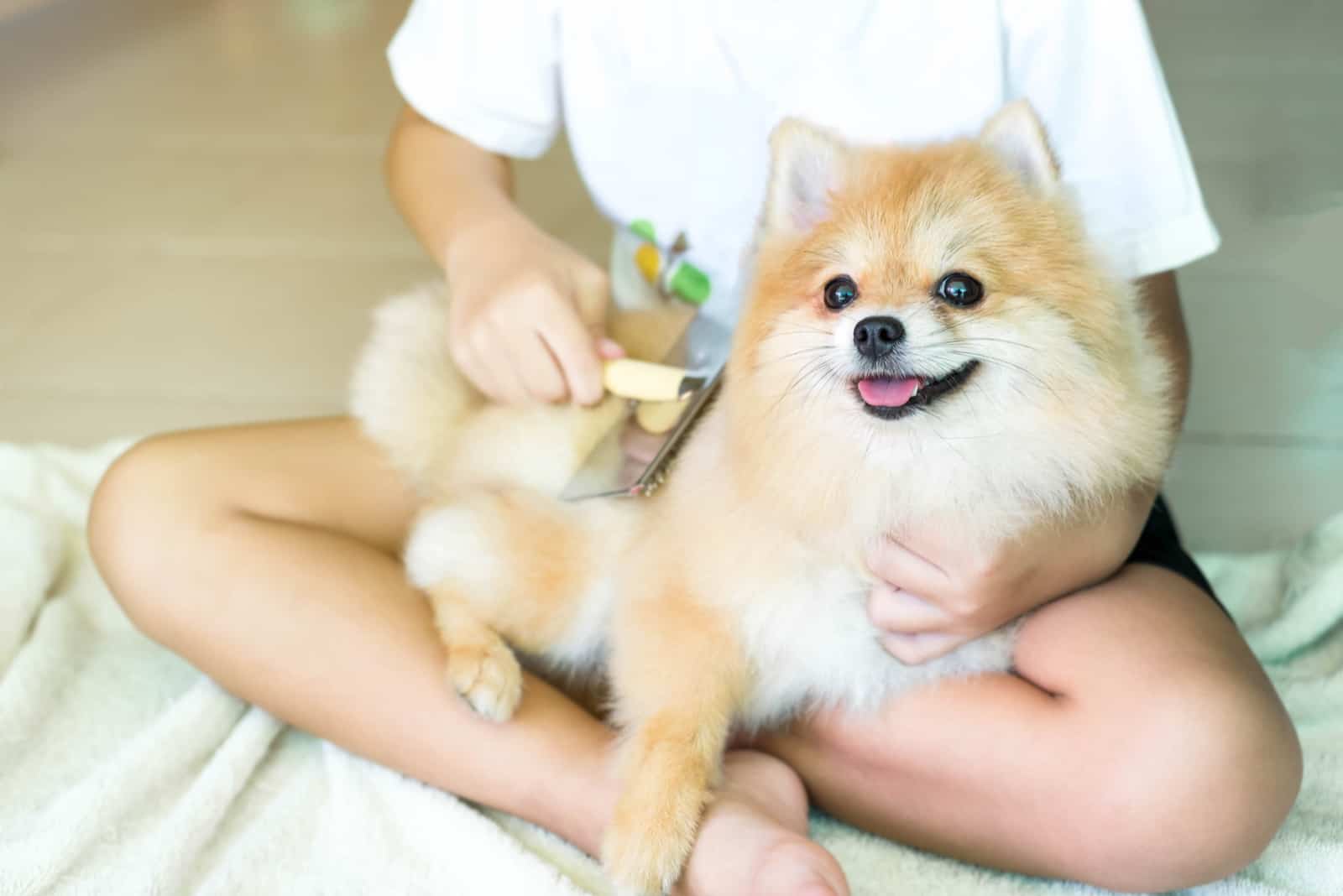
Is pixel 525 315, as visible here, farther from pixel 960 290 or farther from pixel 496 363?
pixel 960 290

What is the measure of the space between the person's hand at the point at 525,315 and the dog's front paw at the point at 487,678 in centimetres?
25

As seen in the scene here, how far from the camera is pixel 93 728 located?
1.22 m

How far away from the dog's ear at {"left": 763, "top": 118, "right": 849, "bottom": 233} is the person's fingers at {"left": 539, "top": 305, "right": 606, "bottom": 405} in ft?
0.68

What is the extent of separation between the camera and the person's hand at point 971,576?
3.22 ft

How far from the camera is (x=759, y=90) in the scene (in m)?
1.33

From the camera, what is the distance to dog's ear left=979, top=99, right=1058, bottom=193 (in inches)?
38.2

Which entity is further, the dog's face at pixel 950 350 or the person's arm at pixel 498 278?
the person's arm at pixel 498 278

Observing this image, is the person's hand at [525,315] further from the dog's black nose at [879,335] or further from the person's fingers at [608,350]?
the dog's black nose at [879,335]

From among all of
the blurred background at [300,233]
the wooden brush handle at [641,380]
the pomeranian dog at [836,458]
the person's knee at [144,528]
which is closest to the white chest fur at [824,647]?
the pomeranian dog at [836,458]

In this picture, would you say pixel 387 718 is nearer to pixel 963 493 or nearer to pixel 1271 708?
pixel 963 493

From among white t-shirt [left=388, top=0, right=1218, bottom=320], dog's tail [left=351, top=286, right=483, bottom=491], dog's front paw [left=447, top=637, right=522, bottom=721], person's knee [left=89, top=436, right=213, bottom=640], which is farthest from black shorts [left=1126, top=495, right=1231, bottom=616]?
person's knee [left=89, top=436, right=213, bottom=640]

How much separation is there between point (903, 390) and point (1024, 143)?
9.7 inches

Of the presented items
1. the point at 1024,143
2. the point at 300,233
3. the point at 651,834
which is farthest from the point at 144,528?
the point at 300,233

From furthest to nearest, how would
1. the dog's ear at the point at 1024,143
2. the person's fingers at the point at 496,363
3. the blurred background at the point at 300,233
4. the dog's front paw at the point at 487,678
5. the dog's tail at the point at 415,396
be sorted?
1. the blurred background at the point at 300,233
2. the dog's tail at the point at 415,396
3. the person's fingers at the point at 496,363
4. the dog's front paw at the point at 487,678
5. the dog's ear at the point at 1024,143
